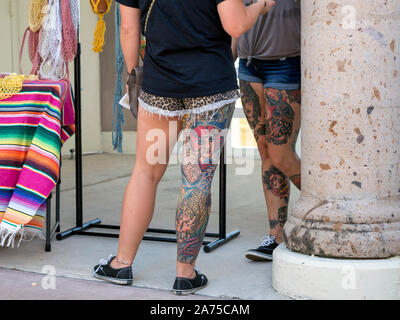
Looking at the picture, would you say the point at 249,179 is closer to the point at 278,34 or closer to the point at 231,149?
the point at 231,149

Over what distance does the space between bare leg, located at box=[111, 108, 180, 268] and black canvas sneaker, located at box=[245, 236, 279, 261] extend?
2.17ft

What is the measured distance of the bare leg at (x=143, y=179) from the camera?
2938 millimetres

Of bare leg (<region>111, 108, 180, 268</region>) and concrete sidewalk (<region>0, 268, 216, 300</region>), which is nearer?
concrete sidewalk (<region>0, 268, 216, 300</region>)

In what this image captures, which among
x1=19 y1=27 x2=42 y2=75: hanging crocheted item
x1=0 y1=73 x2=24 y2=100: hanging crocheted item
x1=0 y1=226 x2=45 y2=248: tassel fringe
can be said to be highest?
x1=19 y1=27 x2=42 y2=75: hanging crocheted item

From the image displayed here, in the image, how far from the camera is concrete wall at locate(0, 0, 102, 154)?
7488 mm

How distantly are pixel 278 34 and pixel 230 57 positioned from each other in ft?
1.73

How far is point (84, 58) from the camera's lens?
870cm

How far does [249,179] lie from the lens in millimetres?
6574

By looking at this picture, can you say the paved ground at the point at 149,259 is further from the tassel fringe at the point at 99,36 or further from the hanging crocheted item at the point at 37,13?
the hanging crocheted item at the point at 37,13

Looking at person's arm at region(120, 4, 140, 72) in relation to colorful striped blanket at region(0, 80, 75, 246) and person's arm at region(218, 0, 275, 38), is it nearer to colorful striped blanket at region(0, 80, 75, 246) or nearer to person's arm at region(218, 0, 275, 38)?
person's arm at region(218, 0, 275, 38)

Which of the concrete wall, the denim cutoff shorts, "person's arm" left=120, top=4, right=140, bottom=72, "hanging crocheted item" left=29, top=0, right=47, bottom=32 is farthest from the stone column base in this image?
the concrete wall

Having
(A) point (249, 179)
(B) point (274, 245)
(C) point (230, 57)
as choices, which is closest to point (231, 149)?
(A) point (249, 179)

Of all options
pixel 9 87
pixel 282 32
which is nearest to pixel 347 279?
pixel 282 32

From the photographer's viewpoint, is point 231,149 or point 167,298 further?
point 231,149
